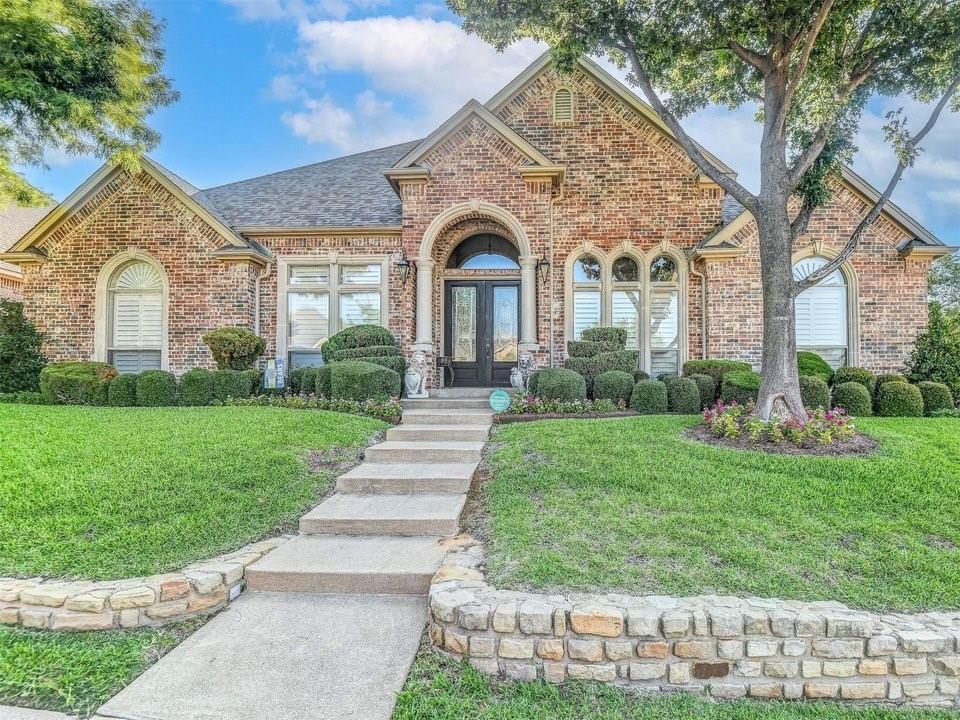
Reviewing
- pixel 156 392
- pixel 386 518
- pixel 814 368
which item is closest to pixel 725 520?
pixel 386 518

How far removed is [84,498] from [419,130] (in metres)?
20.3

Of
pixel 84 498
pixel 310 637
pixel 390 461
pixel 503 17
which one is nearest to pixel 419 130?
pixel 503 17

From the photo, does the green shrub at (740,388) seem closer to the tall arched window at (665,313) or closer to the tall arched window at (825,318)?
the tall arched window at (665,313)

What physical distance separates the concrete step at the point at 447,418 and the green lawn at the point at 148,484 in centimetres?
71

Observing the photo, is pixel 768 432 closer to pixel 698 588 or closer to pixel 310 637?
Result: pixel 698 588

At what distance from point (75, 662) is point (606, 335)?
365 inches

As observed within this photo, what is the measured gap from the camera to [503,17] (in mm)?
8352

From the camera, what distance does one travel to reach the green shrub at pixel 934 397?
31.0ft

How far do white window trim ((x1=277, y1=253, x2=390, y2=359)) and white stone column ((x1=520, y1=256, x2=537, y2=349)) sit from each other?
303cm

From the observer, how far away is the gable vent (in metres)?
11.9

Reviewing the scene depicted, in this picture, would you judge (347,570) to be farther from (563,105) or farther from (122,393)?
→ (563,105)

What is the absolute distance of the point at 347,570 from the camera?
3.96 meters

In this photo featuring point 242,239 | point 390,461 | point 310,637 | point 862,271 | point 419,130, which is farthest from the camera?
point 419,130

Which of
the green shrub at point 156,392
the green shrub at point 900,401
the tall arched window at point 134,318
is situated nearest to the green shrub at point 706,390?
the green shrub at point 900,401
